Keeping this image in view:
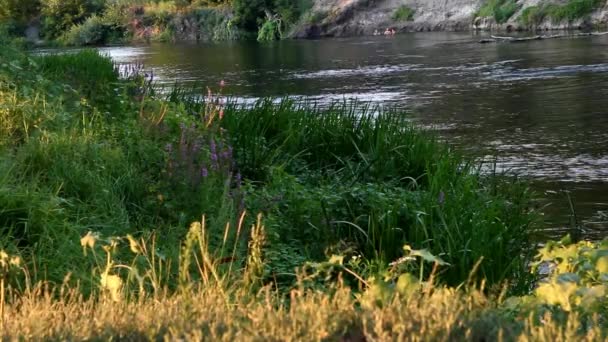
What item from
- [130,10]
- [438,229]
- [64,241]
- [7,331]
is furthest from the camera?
[130,10]

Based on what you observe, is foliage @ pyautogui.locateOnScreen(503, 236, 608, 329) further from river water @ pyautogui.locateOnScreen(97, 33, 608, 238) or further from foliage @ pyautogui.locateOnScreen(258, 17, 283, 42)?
foliage @ pyautogui.locateOnScreen(258, 17, 283, 42)

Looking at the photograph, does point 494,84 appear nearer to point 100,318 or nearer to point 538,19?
point 100,318

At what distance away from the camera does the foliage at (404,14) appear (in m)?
45.5

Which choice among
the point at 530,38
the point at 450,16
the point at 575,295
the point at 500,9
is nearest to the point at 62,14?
the point at 450,16

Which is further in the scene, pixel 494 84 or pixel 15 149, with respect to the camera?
pixel 494 84

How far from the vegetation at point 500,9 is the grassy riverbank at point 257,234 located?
31.0 metres

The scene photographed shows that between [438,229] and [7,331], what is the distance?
3496 mm

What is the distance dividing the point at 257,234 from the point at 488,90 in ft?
46.7

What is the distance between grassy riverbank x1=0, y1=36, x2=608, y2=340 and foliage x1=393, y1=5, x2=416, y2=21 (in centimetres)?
3629

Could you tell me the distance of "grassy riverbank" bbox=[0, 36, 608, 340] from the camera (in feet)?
11.1

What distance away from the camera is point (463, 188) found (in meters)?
7.32

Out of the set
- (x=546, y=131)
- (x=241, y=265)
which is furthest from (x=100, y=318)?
(x=546, y=131)

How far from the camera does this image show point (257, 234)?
465cm

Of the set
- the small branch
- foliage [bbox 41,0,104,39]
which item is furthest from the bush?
the small branch
